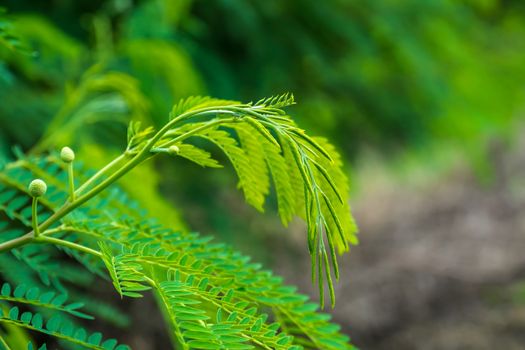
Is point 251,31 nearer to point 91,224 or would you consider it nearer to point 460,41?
point 460,41

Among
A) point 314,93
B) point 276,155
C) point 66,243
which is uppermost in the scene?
point 314,93

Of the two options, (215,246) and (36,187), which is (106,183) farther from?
(215,246)

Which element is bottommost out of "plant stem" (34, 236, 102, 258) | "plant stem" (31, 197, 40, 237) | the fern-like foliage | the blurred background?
"plant stem" (34, 236, 102, 258)

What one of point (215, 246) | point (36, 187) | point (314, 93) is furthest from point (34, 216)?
point (314, 93)

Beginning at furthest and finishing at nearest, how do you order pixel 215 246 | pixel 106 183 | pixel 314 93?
pixel 314 93 < pixel 215 246 < pixel 106 183

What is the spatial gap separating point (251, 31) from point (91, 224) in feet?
6.64

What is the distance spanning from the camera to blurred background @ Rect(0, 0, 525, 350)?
1.96 m

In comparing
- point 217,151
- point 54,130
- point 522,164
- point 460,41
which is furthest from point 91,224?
point 522,164

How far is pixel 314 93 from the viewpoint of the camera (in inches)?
126

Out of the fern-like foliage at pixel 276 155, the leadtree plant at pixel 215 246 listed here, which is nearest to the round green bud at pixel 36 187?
the leadtree plant at pixel 215 246

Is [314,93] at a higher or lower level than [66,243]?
higher

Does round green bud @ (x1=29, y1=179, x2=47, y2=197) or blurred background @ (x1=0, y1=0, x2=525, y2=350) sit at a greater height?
blurred background @ (x1=0, y1=0, x2=525, y2=350)

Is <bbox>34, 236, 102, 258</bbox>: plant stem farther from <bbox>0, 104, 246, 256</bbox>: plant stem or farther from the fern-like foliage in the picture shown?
the fern-like foliage

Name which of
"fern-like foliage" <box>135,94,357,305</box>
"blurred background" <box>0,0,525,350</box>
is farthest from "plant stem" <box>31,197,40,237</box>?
"blurred background" <box>0,0,525,350</box>
